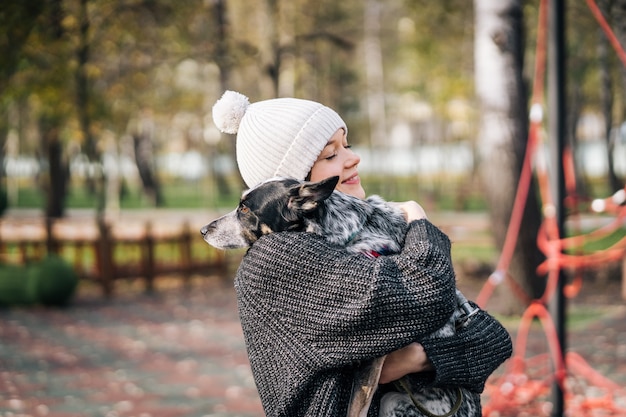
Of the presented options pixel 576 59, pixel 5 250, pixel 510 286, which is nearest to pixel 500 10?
pixel 510 286

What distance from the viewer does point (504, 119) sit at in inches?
475

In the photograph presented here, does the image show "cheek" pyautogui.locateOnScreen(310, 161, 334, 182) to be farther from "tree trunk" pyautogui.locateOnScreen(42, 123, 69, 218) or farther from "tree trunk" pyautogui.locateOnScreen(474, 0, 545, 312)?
"tree trunk" pyautogui.locateOnScreen(42, 123, 69, 218)

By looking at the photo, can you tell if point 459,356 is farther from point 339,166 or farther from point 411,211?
point 339,166

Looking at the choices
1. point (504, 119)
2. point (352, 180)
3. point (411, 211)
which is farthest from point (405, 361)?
point (504, 119)

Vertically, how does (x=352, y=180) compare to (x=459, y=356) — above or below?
above

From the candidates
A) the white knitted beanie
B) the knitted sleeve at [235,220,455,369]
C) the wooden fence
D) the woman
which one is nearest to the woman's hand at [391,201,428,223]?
the woman

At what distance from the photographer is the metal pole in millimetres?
5672

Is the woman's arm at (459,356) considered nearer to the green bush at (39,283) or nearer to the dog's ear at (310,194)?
the dog's ear at (310,194)

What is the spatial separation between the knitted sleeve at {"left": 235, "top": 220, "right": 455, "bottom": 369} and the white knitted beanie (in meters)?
0.33

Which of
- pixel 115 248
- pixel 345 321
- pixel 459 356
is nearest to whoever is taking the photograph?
pixel 345 321

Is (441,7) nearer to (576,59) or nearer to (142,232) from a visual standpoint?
(576,59)

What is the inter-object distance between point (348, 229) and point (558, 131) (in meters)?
3.71

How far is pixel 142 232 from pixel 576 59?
16.0m

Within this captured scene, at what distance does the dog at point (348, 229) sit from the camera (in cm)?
232
